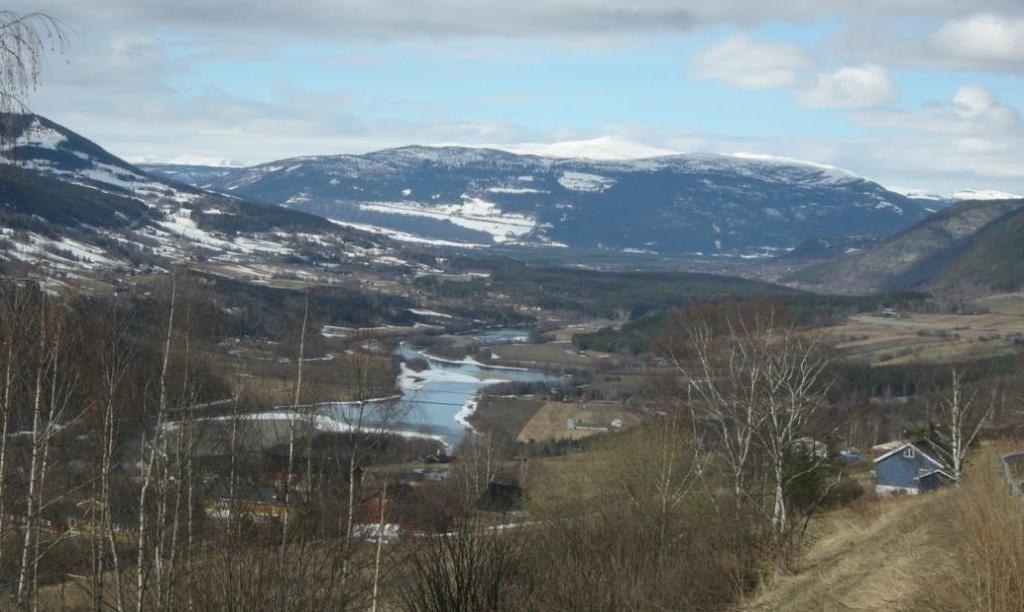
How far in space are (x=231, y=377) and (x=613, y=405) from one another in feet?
171

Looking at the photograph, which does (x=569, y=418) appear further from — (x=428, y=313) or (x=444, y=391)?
(x=428, y=313)

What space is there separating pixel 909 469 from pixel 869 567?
25188mm

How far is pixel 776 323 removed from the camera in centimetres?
3331

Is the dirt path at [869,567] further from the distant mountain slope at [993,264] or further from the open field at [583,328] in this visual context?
the distant mountain slope at [993,264]

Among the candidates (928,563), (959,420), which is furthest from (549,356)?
(928,563)

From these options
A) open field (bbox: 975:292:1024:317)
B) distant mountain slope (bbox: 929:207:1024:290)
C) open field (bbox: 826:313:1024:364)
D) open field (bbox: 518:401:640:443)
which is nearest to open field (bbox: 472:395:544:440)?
open field (bbox: 518:401:640:443)

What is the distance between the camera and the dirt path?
12008mm

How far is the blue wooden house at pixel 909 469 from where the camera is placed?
36.5 meters

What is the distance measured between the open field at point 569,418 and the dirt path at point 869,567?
3489cm

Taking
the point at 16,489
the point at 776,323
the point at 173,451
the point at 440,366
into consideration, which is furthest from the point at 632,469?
the point at 440,366

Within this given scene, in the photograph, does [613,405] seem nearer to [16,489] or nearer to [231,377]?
[231,377]

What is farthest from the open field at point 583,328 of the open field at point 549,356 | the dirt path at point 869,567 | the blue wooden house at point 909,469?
the dirt path at point 869,567

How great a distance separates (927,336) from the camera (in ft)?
338

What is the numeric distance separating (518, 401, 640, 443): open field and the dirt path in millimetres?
34891
